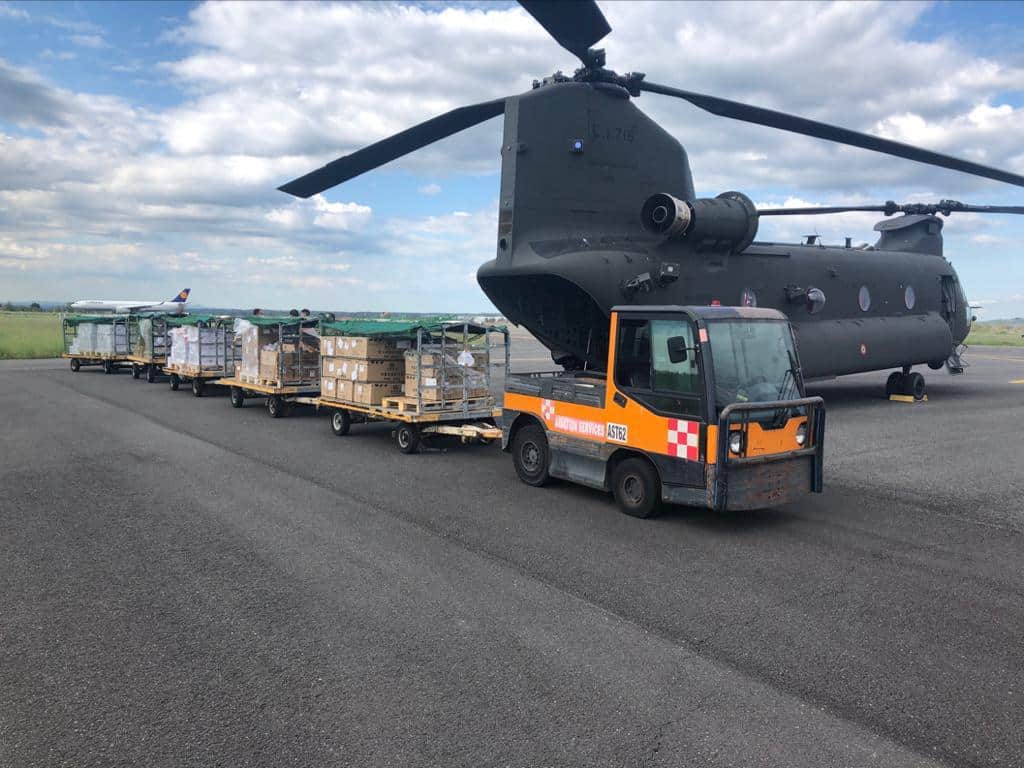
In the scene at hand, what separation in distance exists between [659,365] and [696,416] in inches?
27.7

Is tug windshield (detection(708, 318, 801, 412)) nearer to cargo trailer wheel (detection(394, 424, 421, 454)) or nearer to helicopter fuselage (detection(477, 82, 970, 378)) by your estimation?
helicopter fuselage (detection(477, 82, 970, 378))

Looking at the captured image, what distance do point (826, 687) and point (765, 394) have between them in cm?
352

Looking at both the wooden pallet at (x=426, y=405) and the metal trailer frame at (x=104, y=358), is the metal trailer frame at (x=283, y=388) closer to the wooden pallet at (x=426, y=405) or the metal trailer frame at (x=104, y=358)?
the wooden pallet at (x=426, y=405)

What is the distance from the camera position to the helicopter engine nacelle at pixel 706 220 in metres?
10.8

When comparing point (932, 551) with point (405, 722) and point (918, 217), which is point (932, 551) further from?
point (918, 217)

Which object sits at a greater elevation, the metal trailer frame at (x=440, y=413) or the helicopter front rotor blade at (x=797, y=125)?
the helicopter front rotor blade at (x=797, y=125)

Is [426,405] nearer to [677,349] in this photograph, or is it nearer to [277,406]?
[277,406]

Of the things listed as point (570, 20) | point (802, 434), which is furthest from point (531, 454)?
point (570, 20)

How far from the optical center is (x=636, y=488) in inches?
279

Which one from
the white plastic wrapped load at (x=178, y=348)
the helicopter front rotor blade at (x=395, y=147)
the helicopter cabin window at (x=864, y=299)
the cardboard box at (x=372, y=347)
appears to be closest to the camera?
the helicopter front rotor blade at (x=395, y=147)

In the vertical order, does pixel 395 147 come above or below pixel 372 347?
above

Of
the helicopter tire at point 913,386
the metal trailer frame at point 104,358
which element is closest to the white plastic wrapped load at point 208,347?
the metal trailer frame at point 104,358

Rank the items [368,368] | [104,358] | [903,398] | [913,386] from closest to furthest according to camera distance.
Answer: [368,368] < [903,398] < [913,386] < [104,358]

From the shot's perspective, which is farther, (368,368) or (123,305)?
(123,305)
